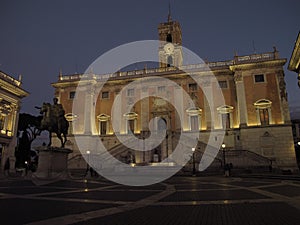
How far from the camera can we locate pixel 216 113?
3531cm

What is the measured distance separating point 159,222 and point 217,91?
3304 centimetres

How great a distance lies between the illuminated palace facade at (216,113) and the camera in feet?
104

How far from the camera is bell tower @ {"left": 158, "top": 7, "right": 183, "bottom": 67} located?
4459cm

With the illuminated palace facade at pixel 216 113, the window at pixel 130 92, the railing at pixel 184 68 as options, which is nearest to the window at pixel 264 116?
the illuminated palace facade at pixel 216 113

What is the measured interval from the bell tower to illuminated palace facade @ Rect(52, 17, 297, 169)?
601cm

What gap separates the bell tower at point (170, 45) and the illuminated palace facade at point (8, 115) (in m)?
24.8

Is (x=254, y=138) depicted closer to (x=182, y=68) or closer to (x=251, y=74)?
(x=251, y=74)

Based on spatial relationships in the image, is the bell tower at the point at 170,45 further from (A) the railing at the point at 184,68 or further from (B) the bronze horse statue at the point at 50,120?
(B) the bronze horse statue at the point at 50,120

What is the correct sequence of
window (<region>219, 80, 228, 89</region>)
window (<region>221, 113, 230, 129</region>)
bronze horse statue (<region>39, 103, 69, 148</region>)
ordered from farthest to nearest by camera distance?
window (<region>219, 80, 228, 89</region>) → window (<region>221, 113, 230, 129</region>) → bronze horse statue (<region>39, 103, 69, 148</region>)

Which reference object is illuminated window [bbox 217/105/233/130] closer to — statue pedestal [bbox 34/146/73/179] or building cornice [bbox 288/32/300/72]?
building cornice [bbox 288/32/300/72]

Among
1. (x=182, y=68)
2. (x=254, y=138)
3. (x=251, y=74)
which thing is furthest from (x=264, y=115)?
(x=182, y=68)

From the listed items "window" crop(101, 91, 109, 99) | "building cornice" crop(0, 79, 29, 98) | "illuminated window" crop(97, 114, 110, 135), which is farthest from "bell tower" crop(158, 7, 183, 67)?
"building cornice" crop(0, 79, 29, 98)

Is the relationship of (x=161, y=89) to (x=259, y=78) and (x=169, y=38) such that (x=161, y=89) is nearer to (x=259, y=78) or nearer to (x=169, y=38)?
(x=169, y=38)

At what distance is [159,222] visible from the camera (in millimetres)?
4945
